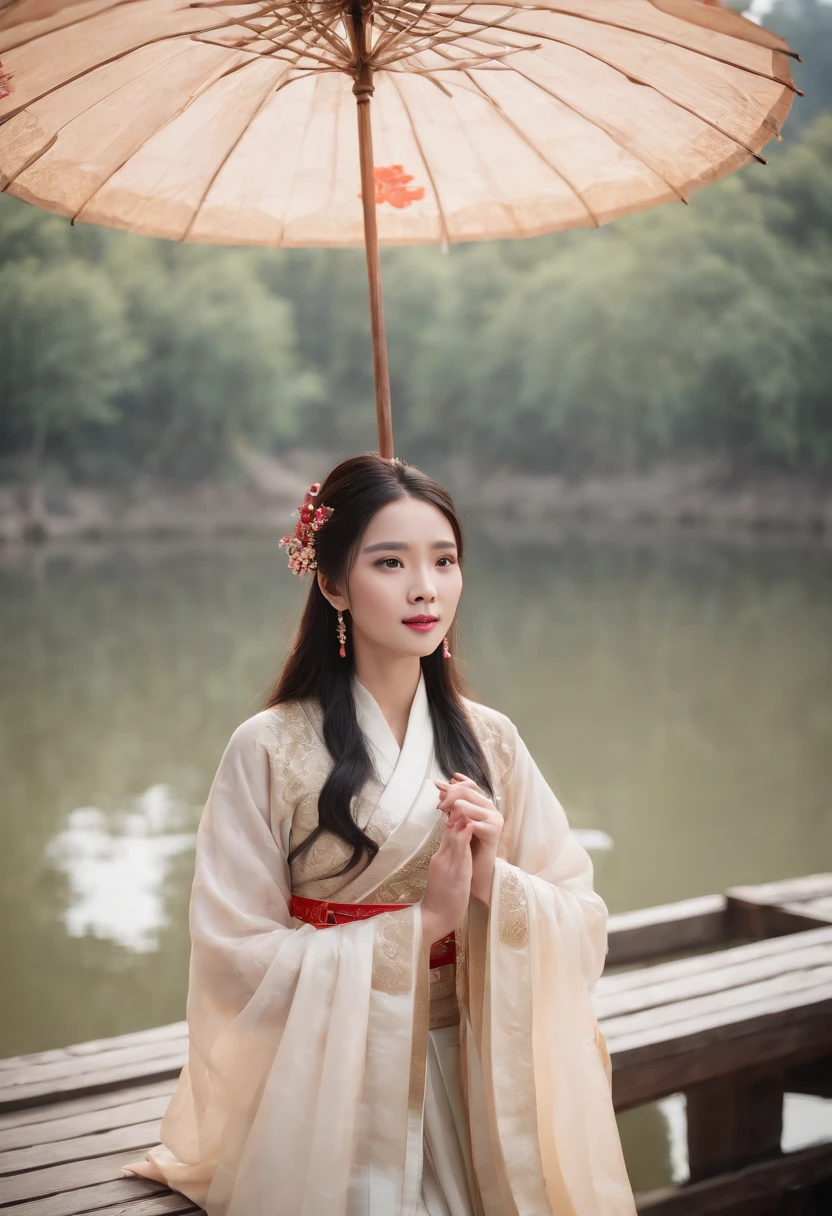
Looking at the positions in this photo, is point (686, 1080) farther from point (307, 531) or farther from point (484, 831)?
point (307, 531)

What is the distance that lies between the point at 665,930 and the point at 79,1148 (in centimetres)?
165

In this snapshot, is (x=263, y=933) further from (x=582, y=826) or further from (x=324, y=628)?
(x=582, y=826)

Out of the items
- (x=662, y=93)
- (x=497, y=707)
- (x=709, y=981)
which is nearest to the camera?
(x=662, y=93)

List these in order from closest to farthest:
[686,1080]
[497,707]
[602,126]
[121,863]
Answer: [602,126] → [686,1080] → [121,863] → [497,707]

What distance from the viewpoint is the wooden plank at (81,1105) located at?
2.16 metres

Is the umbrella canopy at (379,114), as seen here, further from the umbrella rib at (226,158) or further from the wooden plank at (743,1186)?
the wooden plank at (743,1186)

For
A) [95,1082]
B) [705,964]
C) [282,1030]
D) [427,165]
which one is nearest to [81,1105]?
[95,1082]

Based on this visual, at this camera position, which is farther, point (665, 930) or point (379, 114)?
point (665, 930)

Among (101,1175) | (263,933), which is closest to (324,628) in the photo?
(263,933)

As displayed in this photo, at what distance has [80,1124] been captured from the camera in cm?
215

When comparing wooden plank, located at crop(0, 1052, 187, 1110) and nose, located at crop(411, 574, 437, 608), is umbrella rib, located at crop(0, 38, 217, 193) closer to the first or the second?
nose, located at crop(411, 574, 437, 608)

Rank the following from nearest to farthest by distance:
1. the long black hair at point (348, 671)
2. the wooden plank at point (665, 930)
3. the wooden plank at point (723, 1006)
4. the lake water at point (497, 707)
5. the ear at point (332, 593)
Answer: the long black hair at point (348, 671)
the ear at point (332, 593)
the wooden plank at point (723, 1006)
the wooden plank at point (665, 930)
the lake water at point (497, 707)

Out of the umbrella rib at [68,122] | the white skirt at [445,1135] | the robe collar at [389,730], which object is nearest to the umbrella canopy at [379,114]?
the umbrella rib at [68,122]

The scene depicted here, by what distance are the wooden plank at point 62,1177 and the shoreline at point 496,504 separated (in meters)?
21.5
